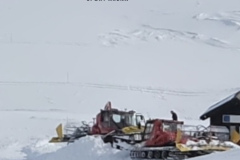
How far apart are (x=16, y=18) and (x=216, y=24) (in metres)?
21.0

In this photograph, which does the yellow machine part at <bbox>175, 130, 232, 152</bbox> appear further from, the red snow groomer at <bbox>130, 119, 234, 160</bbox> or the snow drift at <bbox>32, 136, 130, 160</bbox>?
the snow drift at <bbox>32, 136, 130, 160</bbox>

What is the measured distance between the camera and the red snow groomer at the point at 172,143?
54.1 feet

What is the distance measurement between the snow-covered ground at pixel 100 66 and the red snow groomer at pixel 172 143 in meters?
1.31

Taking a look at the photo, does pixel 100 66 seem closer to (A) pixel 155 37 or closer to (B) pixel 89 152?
(A) pixel 155 37

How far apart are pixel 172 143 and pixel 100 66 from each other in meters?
33.3

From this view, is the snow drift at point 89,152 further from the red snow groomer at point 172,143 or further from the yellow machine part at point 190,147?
the yellow machine part at point 190,147

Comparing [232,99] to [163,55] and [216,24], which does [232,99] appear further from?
[216,24]

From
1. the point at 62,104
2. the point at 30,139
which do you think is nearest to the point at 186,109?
the point at 62,104

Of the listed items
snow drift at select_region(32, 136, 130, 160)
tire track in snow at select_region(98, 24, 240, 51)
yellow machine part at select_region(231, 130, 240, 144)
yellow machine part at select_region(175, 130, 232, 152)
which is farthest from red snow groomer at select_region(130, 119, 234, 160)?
tire track in snow at select_region(98, 24, 240, 51)

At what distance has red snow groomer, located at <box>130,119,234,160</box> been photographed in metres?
16.5

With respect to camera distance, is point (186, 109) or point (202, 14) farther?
point (202, 14)

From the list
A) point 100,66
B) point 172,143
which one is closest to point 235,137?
point 172,143

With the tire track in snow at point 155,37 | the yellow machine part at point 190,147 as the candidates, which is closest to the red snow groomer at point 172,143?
the yellow machine part at point 190,147

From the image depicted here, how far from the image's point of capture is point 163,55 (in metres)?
56.2
